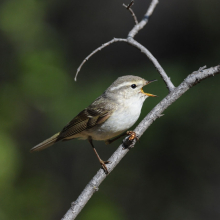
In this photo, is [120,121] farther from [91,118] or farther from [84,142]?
[84,142]

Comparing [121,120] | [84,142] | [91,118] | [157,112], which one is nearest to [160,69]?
[157,112]

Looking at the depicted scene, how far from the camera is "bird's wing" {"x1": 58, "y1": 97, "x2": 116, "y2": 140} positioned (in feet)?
10.6

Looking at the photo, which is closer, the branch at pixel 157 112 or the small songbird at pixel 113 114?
the branch at pixel 157 112

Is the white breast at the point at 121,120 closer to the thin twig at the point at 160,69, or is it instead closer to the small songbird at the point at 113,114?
the small songbird at the point at 113,114

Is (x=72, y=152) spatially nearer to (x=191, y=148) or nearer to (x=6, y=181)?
(x=6, y=181)

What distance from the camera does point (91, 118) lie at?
3332mm

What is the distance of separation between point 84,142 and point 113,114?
2182 mm

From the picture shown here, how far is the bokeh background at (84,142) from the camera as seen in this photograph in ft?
14.0

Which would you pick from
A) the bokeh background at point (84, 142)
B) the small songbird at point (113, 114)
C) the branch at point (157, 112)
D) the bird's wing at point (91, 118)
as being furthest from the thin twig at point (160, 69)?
the bokeh background at point (84, 142)

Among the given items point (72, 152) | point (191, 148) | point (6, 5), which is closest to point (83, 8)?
point (6, 5)

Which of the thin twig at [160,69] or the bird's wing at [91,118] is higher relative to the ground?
the thin twig at [160,69]

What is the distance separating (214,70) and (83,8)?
4584 millimetres

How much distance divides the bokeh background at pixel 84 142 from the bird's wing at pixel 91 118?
2.91 feet

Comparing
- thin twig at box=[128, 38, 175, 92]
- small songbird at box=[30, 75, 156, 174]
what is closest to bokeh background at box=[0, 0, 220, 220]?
small songbird at box=[30, 75, 156, 174]
